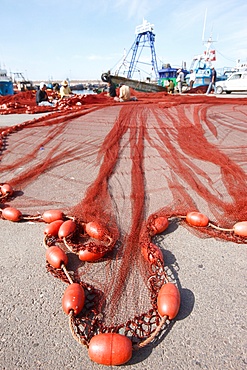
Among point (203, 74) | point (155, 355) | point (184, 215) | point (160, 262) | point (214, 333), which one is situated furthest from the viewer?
point (203, 74)

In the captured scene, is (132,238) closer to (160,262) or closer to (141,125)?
(160,262)

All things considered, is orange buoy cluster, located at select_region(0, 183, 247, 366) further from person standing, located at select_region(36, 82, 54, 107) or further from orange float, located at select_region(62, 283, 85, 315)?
person standing, located at select_region(36, 82, 54, 107)

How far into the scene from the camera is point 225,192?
10.4ft

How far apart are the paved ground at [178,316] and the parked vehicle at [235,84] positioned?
22.7 meters

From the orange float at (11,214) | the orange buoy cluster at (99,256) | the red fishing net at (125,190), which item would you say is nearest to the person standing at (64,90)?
the red fishing net at (125,190)

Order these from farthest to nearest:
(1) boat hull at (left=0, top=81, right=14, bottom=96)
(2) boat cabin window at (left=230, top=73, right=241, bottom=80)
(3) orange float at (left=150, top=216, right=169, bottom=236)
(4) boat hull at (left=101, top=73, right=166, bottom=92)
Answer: (1) boat hull at (left=0, top=81, right=14, bottom=96), (2) boat cabin window at (left=230, top=73, right=241, bottom=80), (4) boat hull at (left=101, top=73, right=166, bottom=92), (3) orange float at (left=150, top=216, right=169, bottom=236)

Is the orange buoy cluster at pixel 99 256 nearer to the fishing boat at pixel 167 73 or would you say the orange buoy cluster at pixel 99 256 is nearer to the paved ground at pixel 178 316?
the paved ground at pixel 178 316

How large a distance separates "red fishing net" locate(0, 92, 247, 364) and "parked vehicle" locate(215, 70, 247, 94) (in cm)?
1737

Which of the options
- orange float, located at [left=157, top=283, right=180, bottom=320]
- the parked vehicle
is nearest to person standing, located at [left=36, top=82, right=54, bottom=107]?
orange float, located at [left=157, top=283, right=180, bottom=320]

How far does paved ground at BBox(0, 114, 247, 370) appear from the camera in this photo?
1387 millimetres

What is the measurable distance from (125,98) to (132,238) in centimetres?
1093

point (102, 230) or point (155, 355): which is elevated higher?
point (102, 230)

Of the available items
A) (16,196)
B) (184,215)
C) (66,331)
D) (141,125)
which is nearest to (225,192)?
(184,215)

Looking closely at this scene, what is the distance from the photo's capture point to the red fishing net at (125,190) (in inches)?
68.7
